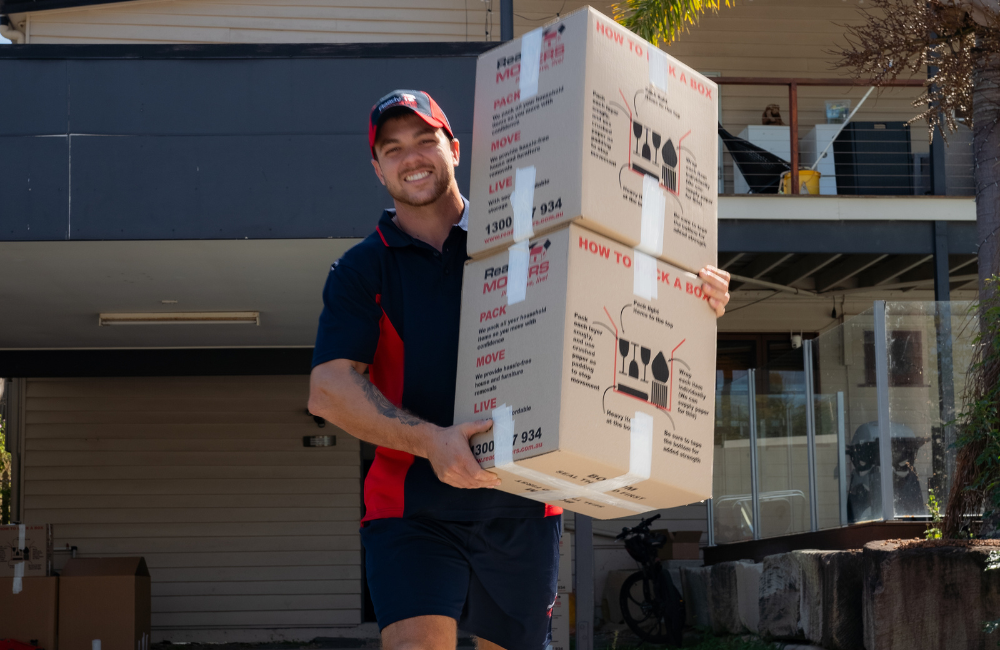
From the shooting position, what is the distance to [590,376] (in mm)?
1947

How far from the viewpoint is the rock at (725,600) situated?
6664mm

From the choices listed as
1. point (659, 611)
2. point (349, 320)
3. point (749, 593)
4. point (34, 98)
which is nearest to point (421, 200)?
point (349, 320)

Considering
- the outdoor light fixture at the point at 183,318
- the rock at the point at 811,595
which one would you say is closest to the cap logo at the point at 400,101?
the rock at the point at 811,595

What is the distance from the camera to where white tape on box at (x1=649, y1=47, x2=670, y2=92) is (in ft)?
7.41

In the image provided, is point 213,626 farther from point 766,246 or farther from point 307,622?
point 766,246

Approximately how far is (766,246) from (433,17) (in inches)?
171

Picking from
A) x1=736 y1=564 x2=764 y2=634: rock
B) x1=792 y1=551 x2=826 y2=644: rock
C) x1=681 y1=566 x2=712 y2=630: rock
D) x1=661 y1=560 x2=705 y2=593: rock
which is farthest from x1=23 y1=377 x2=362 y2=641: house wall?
x1=792 y1=551 x2=826 y2=644: rock

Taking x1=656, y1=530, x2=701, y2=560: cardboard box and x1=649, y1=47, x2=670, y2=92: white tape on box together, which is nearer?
x1=649, y1=47, x2=670, y2=92: white tape on box

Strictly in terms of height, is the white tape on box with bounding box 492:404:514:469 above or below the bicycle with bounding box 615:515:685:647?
above

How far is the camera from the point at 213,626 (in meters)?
9.69

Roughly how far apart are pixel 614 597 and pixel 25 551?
5191 millimetres

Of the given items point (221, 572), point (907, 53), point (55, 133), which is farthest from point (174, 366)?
point (907, 53)

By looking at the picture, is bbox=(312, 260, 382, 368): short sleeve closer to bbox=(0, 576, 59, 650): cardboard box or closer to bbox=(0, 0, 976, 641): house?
bbox=(0, 0, 976, 641): house

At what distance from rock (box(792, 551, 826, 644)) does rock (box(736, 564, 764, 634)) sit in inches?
34.4
